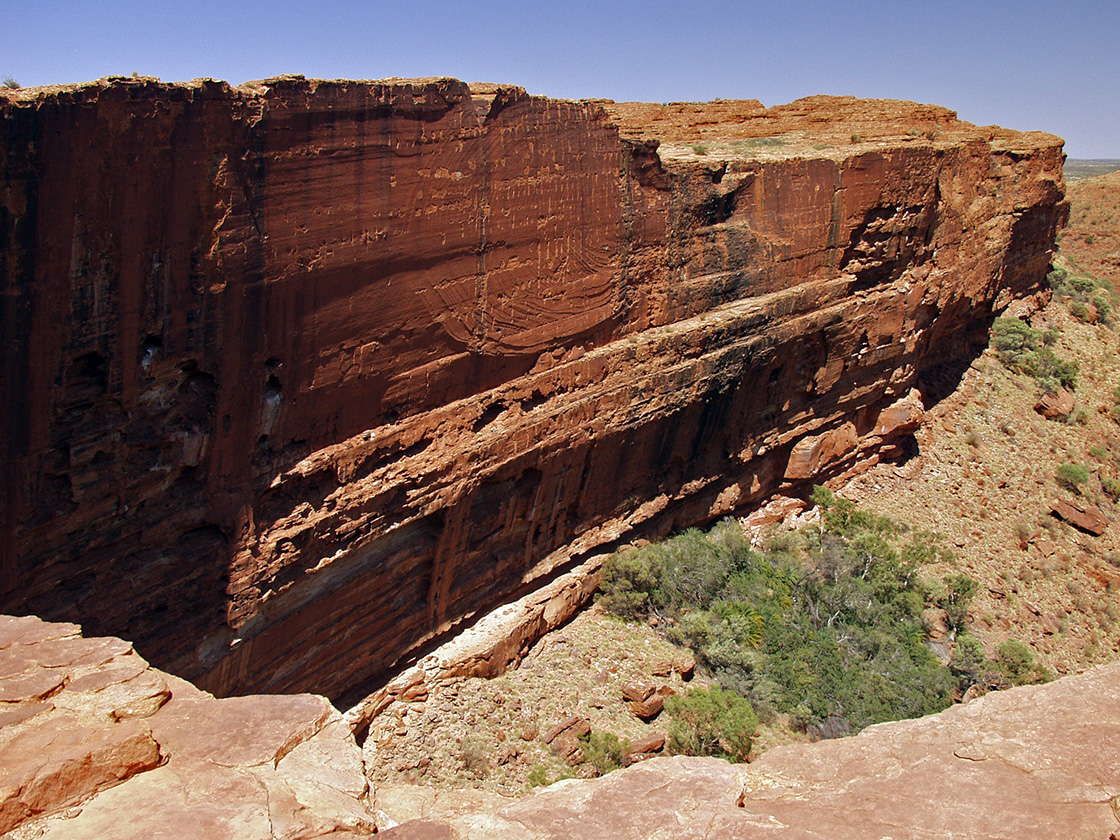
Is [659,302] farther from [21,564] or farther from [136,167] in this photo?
[21,564]

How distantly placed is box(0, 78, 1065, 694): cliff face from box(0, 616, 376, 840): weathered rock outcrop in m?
2.91

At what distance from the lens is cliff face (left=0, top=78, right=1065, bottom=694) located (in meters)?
6.85

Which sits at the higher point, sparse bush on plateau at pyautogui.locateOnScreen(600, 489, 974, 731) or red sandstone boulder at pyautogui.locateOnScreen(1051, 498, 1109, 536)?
red sandstone boulder at pyautogui.locateOnScreen(1051, 498, 1109, 536)

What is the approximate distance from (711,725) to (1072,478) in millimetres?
11419

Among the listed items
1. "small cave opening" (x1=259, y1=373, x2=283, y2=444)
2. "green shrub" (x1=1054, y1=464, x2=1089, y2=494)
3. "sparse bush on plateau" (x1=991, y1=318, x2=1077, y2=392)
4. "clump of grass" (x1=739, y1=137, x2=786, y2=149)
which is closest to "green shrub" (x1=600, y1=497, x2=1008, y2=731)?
"green shrub" (x1=1054, y1=464, x2=1089, y2=494)

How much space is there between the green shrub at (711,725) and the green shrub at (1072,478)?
A: 10542mm

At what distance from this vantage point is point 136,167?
6.77 meters

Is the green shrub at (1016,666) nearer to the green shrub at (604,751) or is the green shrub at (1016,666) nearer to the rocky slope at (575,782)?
the green shrub at (604,751)

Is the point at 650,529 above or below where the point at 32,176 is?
below

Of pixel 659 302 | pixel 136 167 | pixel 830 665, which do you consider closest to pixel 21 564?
pixel 136 167

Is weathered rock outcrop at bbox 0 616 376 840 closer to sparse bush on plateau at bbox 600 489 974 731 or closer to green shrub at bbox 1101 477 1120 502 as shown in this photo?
sparse bush on plateau at bbox 600 489 974 731

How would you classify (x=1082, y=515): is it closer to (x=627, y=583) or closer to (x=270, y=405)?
(x=627, y=583)

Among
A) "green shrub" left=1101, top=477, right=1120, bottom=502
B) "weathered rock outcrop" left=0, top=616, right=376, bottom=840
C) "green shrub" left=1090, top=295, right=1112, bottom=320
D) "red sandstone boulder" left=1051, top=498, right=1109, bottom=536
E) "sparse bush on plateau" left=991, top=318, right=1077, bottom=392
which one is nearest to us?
"weathered rock outcrop" left=0, top=616, right=376, bottom=840

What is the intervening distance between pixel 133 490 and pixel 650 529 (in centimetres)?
796
